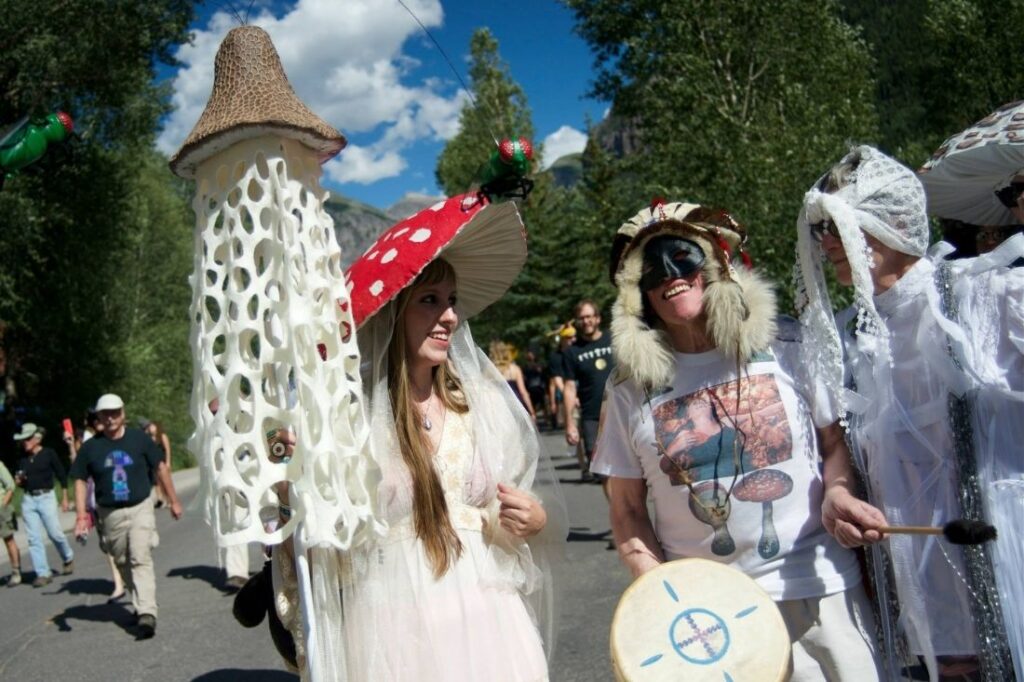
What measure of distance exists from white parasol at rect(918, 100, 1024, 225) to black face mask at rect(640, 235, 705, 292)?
2.96ft

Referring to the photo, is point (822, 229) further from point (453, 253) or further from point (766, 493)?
point (453, 253)

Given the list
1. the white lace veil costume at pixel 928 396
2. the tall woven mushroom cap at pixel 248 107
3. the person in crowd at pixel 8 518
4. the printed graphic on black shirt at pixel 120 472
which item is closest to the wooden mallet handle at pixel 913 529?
the white lace veil costume at pixel 928 396

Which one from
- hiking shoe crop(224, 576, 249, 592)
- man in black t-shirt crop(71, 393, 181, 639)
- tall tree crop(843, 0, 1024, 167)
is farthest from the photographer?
tall tree crop(843, 0, 1024, 167)

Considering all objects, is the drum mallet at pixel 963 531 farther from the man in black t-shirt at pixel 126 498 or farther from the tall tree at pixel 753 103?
the tall tree at pixel 753 103

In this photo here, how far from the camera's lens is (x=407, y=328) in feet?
9.20

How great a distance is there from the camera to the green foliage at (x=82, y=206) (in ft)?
56.4

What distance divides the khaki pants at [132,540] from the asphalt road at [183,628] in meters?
0.40

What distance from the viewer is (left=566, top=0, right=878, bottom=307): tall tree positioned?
14727 millimetres

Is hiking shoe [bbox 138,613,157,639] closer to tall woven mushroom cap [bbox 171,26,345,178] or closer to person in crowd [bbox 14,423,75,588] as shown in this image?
person in crowd [bbox 14,423,75,588]

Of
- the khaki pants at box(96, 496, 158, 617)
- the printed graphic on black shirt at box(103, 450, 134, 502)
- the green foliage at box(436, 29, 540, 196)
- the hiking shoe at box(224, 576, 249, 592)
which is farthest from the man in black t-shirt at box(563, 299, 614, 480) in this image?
the green foliage at box(436, 29, 540, 196)

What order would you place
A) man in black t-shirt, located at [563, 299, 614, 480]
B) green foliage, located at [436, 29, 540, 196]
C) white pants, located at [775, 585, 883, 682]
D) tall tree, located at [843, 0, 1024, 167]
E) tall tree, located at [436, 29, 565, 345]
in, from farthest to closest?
green foliage, located at [436, 29, 540, 196] → tall tree, located at [436, 29, 565, 345] → tall tree, located at [843, 0, 1024, 167] → man in black t-shirt, located at [563, 299, 614, 480] → white pants, located at [775, 585, 883, 682]

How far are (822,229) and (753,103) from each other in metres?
16.9

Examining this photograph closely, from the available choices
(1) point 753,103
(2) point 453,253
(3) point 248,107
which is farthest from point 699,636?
(1) point 753,103

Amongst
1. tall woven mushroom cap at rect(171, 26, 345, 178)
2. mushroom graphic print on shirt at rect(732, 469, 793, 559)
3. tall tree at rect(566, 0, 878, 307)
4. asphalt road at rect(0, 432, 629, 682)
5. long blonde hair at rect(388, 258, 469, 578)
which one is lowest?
asphalt road at rect(0, 432, 629, 682)
